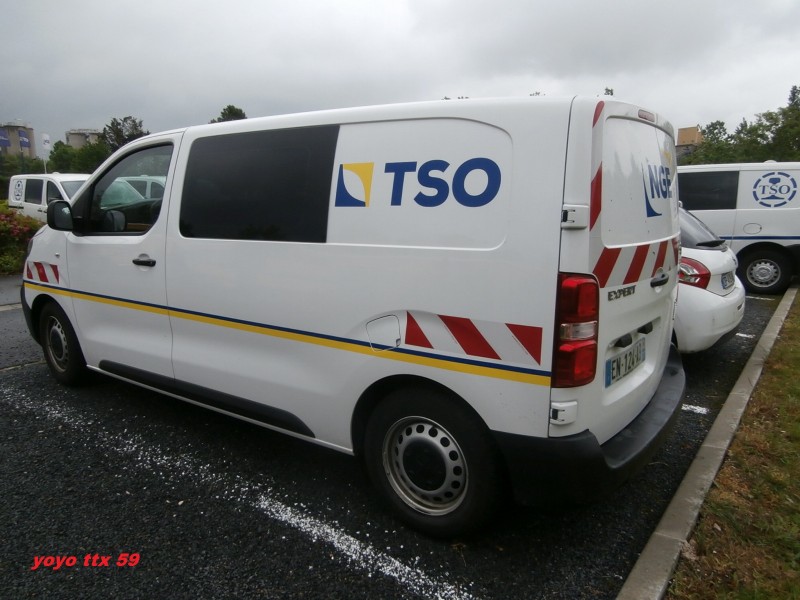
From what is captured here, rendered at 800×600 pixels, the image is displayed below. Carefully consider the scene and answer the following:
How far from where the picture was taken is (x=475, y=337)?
2.10 m

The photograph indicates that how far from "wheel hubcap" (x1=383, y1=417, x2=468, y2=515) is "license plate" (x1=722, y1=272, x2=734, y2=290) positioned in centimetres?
334

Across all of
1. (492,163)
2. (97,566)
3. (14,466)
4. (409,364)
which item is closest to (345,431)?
(409,364)

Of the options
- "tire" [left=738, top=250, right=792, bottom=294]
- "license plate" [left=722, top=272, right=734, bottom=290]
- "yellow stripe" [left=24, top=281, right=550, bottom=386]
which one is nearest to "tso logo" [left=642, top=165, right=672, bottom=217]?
"yellow stripe" [left=24, top=281, right=550, bottom=386]

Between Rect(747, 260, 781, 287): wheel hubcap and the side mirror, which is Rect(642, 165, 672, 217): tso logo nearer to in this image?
the side mirror

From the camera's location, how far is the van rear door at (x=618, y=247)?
1.90 metres

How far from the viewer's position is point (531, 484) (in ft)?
6.86

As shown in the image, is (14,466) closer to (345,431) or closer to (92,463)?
(92,463)

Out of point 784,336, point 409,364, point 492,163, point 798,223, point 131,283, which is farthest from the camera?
point 798,223

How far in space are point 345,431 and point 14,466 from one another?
6.86 feet

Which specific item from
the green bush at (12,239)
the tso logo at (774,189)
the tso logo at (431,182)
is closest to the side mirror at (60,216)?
the tso logo at (431,182)

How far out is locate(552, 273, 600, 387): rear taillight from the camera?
1910 mm

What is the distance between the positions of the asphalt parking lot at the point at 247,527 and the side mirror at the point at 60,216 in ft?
4.50

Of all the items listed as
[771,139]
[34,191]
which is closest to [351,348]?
[34,191]

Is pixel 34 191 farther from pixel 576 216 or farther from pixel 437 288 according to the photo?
pixel 576 216
